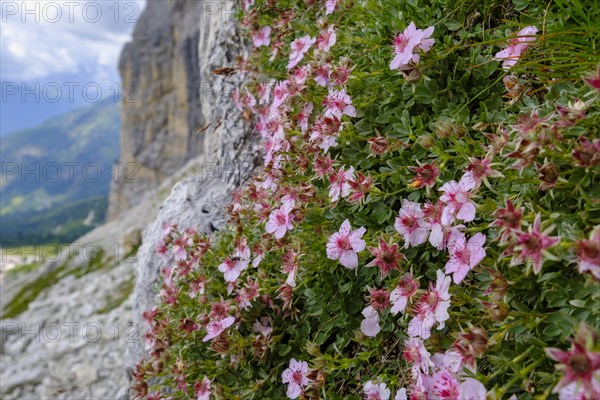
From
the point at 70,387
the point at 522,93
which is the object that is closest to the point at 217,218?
the point at 522,93

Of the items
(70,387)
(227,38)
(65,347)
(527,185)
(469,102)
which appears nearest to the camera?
(527,185)

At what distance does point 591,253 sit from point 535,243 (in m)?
0.16

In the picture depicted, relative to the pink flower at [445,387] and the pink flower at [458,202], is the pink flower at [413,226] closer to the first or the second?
the pink flower at [458,202]

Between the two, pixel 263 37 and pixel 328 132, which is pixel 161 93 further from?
pixel 328 132

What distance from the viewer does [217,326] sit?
309 cm

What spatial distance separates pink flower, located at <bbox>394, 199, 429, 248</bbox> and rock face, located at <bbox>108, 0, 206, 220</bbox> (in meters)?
67.3

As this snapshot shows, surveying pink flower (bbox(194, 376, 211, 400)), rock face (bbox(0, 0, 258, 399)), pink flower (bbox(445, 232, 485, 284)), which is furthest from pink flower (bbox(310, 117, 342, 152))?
rock face (bbox(0, 0, 258, 399))

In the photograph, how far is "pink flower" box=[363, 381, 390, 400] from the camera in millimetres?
2461

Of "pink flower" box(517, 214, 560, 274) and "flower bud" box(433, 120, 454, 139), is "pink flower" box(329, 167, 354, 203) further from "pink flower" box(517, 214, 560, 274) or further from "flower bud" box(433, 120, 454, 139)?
"pink flower" box(517, 214, 560, 274)

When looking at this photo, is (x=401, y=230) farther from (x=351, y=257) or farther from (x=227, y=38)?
(x=227, y=38)

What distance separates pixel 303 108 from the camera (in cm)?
350

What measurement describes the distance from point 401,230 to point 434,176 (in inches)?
11.6

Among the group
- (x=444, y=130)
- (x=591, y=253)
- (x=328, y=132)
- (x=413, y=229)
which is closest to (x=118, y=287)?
(x=328, y=132)

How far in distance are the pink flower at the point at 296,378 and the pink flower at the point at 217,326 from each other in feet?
1.45
